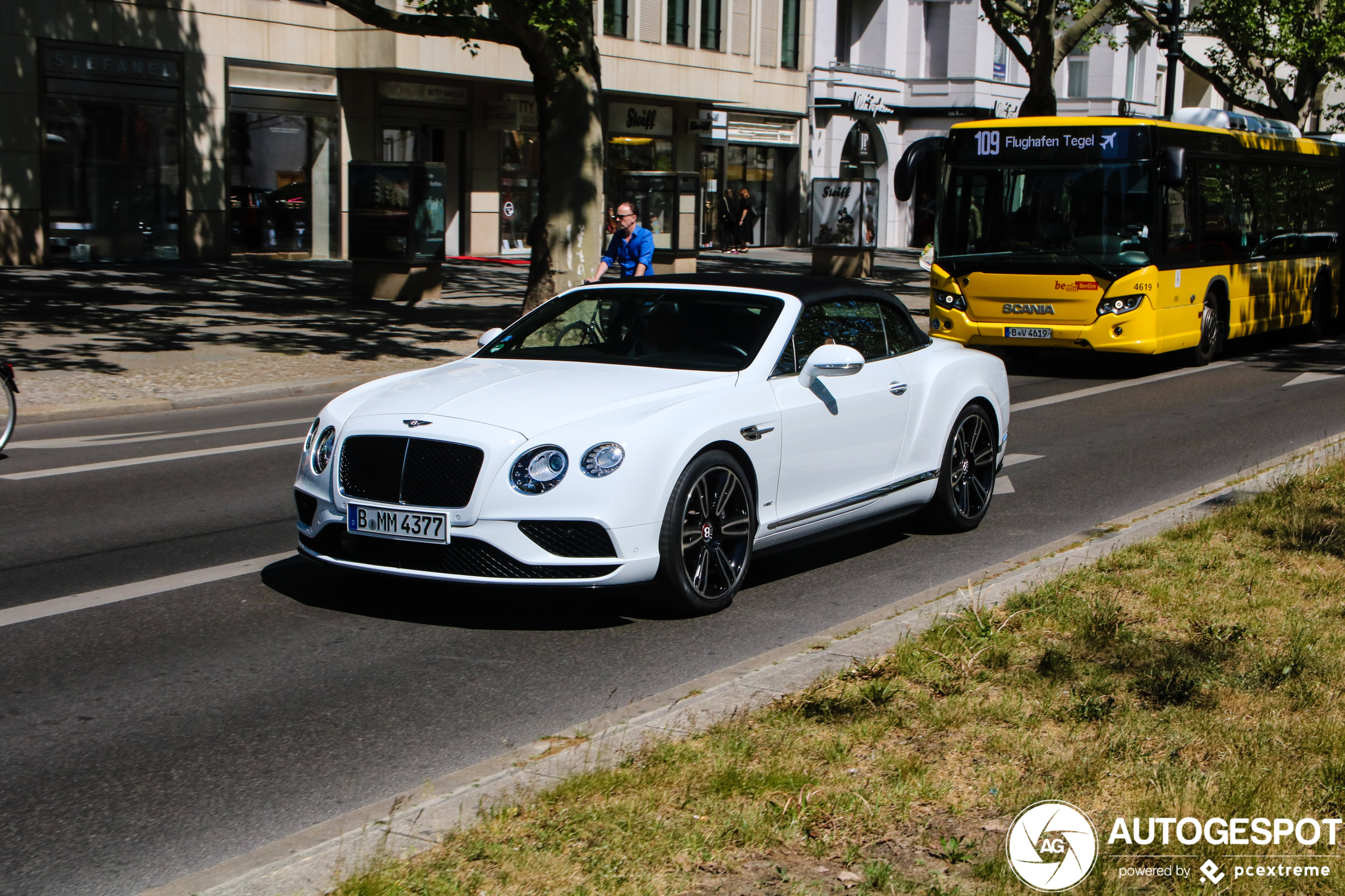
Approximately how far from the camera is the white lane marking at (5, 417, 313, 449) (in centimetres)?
1159

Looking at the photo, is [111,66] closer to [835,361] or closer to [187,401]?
[187,401]

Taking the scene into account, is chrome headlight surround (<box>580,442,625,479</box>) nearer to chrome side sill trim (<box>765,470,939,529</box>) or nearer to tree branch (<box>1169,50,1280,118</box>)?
chrome side sill trim (<box>765,470,939,529</box>)

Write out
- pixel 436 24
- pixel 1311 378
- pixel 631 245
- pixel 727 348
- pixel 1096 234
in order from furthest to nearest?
1. pixel 436 24
2. pixel 1311 378
3. pixel 1096 234
4. pixel 631 245
5. pixel 727 348

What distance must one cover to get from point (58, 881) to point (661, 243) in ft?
78.3

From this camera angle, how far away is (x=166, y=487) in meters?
9.72

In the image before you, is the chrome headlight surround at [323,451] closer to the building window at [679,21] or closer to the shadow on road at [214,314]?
the shadow on road at [214,314]

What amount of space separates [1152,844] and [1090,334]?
1335 centimetres

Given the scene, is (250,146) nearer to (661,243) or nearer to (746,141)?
(661,243)

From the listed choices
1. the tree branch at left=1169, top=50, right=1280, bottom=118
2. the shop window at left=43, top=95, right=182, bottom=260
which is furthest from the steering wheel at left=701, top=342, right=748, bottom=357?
the tree branch at left=1169, top=50, right=1280, bottom=118

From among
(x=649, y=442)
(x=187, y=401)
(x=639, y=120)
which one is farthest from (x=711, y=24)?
(x=649, y=442)

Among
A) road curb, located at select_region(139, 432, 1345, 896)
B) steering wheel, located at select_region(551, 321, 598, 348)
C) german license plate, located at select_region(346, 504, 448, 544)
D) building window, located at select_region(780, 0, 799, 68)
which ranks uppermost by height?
building window, located at select_region(780, 0, 799, 68)

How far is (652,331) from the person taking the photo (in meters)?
7.45

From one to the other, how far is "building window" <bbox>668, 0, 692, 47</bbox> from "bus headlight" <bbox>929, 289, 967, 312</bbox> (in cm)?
2260

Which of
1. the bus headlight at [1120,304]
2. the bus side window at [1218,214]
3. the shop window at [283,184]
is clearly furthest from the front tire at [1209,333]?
the shop window at [283,184]
